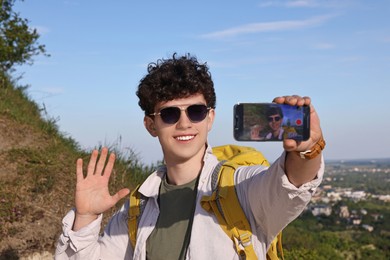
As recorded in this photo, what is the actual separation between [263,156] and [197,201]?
50 centimetres

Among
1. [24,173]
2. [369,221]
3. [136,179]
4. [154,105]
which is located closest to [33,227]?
[24,173]

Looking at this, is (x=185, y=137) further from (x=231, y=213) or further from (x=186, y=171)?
(x=231, y=213)

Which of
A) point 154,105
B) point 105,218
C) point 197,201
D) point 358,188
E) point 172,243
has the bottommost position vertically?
point 358,188

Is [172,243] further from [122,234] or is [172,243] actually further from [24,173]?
[24,173]

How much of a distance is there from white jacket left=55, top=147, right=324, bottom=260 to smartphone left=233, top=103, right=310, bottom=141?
18 cm

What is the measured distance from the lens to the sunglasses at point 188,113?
8.54 feet

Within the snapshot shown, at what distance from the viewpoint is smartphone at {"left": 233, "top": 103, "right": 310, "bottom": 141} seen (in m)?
1.85

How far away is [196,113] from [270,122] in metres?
0.74

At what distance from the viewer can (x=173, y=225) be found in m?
2.57

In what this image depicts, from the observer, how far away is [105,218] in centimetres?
547

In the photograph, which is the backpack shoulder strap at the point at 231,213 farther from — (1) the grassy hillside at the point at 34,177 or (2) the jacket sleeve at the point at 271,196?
(1) the grassy hillside at the point at 34,177

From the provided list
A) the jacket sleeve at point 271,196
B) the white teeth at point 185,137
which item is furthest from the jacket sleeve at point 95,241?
the jacket sleeve at point 271,196

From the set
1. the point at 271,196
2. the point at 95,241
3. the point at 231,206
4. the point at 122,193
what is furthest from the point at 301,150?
the point at 95,241

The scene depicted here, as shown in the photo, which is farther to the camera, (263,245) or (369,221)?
(369,221)
